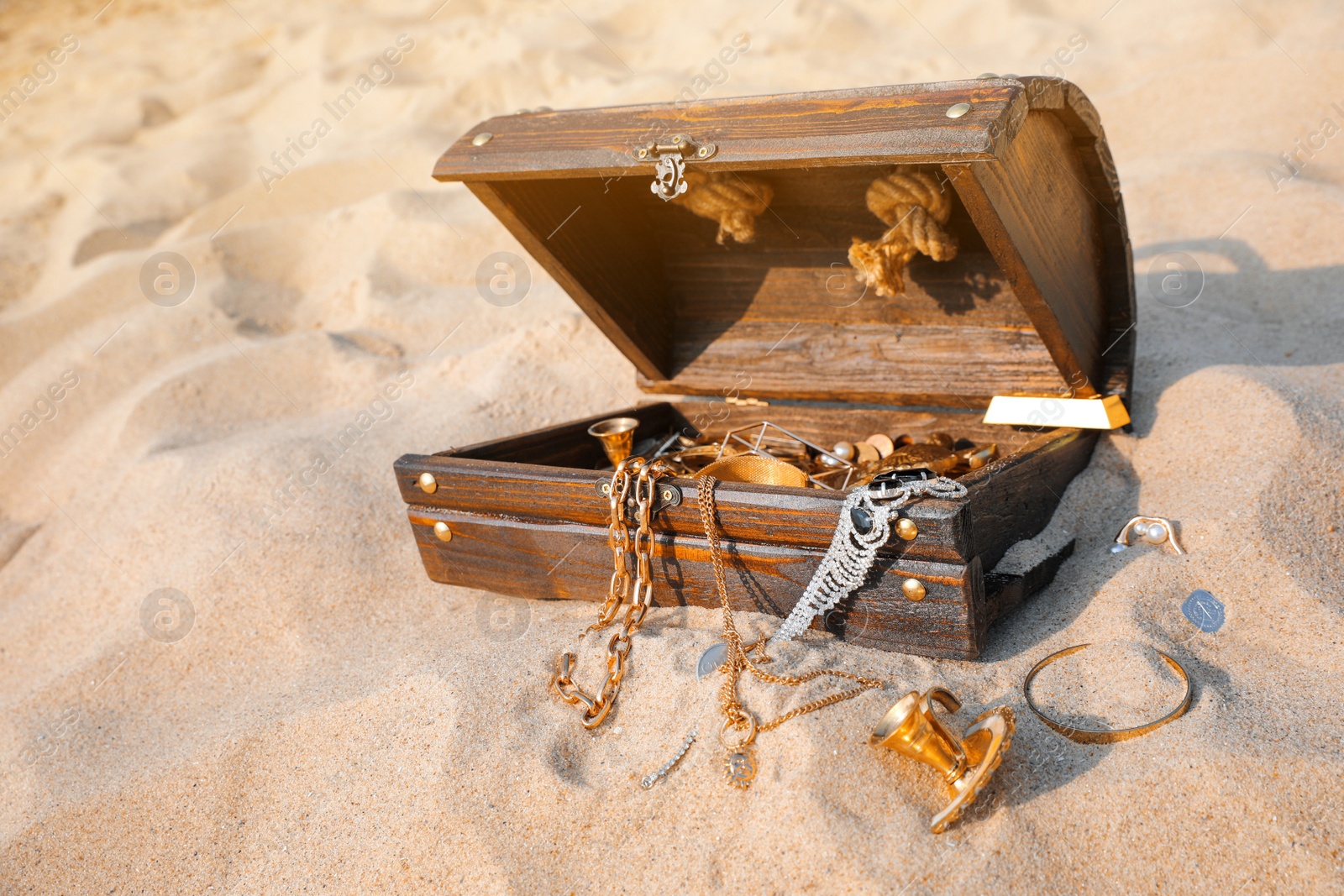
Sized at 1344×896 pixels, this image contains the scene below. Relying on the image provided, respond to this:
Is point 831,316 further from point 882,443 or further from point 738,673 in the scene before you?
point 738,673

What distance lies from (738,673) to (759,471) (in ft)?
2.02

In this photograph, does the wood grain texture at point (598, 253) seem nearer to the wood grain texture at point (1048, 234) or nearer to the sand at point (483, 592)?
the sand at point (483, 592)

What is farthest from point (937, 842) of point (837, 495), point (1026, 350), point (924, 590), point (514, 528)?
point (1026, 350)

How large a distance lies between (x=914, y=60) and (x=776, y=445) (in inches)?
151

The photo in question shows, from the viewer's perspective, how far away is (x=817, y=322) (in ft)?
9.70

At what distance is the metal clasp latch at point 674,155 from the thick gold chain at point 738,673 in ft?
2.19

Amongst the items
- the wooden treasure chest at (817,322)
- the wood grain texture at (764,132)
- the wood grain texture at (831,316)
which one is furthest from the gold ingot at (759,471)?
the wood grain texture at (764,132)

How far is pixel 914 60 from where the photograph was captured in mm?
5781

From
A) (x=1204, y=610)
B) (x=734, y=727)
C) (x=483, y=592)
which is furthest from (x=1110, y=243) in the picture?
(x=483, y=592)

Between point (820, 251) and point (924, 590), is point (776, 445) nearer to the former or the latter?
point (820, 251)

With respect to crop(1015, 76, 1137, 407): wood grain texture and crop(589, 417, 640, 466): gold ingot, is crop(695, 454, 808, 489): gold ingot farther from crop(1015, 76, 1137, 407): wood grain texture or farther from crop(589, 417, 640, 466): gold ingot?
crop(1015, 76, 1137, 407): wood grain texture

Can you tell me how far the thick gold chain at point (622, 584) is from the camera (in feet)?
6.95

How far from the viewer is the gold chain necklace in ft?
6.07

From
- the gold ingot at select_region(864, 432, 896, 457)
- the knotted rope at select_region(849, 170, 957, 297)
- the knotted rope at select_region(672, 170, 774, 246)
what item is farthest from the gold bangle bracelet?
the knotted rope at select_region(672, 170, 774, 246)
